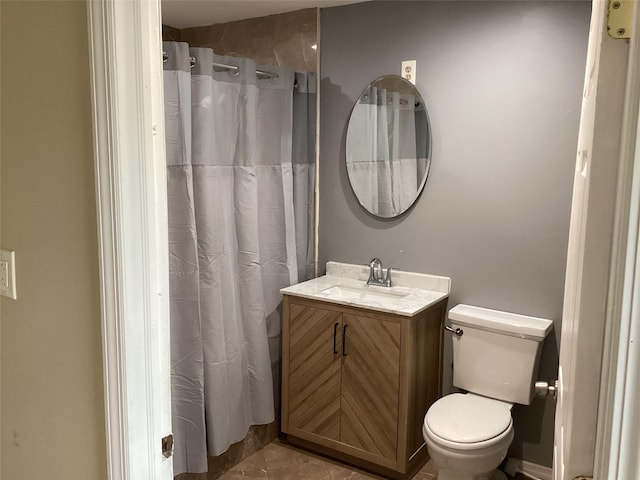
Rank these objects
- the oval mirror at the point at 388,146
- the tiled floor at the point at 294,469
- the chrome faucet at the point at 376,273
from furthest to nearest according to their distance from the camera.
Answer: the chrome faucet at the point at 376,273
the oval mirror at the point at 388,146
the tiled floor at the point at 294,469

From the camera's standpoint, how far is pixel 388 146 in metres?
3.07

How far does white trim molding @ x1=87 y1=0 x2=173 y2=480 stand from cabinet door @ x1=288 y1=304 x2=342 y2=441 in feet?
5.43

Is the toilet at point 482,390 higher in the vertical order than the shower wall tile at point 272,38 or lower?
lower

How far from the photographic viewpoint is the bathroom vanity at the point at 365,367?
2.69 metres

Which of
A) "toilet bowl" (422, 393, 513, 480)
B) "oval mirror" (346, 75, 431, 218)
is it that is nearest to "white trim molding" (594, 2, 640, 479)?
"toilet bowl" (422, 393, 513, 480)

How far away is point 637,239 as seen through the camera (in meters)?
0.70

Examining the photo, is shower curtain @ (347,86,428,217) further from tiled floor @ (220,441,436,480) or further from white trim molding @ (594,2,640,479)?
white trim molding @ (594,2,640,479)

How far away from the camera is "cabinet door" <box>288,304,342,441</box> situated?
2877mm

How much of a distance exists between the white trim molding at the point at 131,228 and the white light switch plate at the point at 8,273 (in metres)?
0.45

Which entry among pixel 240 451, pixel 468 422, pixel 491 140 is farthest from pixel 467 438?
pixel 491 140

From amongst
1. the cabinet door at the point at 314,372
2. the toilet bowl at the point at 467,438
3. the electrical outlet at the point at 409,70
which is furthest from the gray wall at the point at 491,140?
the cabinet door at the point at 314,372

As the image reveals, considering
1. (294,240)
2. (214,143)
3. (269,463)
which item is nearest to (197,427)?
(269,463)

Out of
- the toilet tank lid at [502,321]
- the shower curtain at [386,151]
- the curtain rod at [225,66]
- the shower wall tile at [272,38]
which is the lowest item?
the toilet tank lid at [502,321]

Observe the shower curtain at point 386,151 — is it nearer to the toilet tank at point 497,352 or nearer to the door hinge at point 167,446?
the toilet tank at point 497,352
